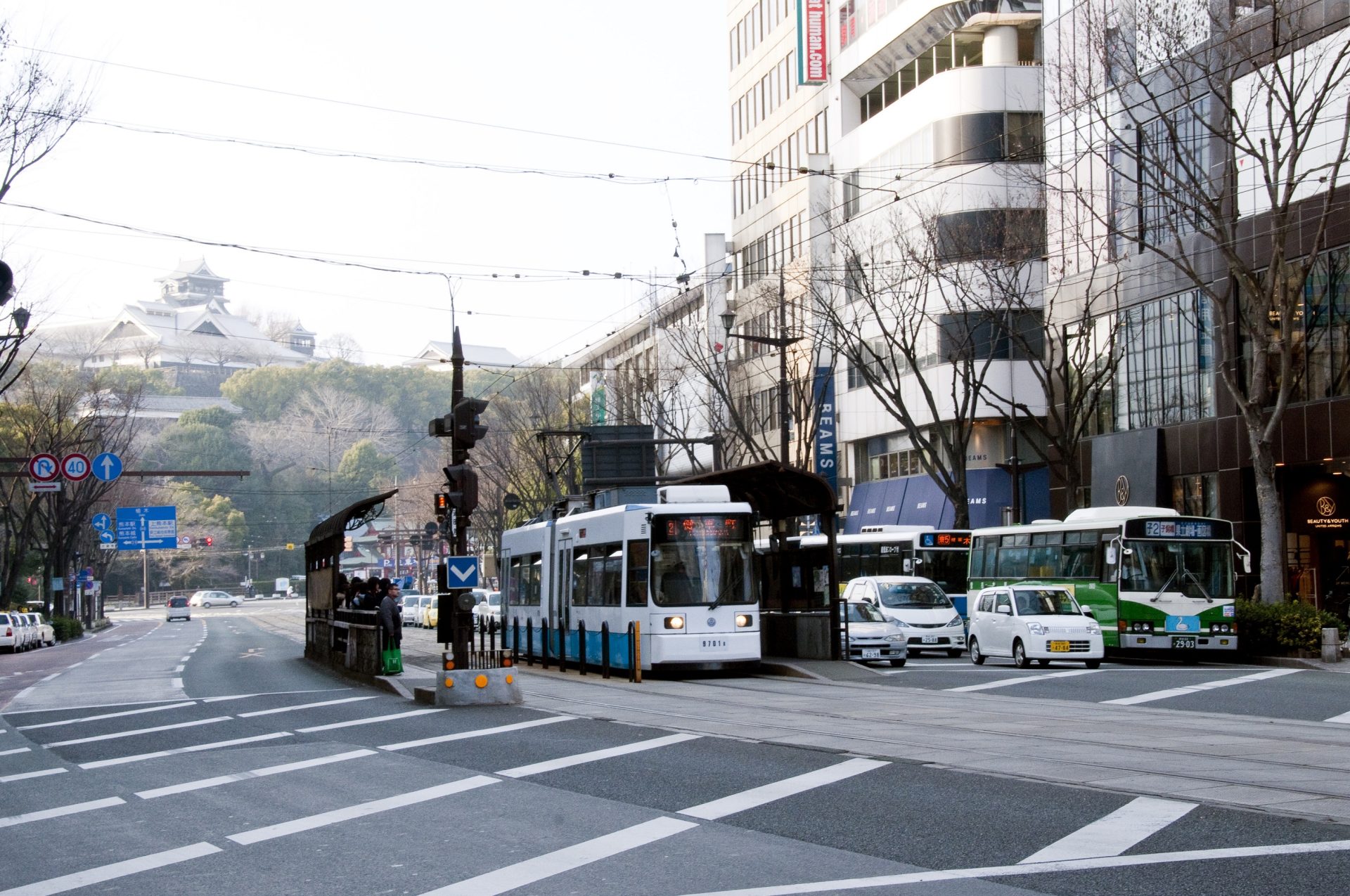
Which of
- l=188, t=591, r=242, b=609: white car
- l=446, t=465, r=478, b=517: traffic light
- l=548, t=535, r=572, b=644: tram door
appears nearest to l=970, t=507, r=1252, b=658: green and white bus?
l=548, t=535, r=572, b=644: tram door

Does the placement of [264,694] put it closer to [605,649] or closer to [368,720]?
[605,649]

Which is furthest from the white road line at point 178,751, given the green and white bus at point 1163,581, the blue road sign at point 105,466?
the blue road sign at point 105,466

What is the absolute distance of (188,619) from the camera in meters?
92.1

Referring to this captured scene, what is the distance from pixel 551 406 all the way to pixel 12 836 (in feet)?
197

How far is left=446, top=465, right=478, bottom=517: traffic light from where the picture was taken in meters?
20.8

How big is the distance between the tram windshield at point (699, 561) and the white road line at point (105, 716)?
25.0 ft

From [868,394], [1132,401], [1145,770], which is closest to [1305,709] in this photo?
[1145,770]

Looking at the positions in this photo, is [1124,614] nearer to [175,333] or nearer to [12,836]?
[12,836]

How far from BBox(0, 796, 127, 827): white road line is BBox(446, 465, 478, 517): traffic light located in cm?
861

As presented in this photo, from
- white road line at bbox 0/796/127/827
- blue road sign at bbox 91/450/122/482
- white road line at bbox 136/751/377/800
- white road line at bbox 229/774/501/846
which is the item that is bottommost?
white road line at bbox 0/796/127/827

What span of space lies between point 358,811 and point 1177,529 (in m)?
22.9

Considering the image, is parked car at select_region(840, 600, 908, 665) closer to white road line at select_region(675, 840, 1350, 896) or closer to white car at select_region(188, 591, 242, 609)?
white road line at select_region(675, 840, 1350, 896)

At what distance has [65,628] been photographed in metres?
63.8

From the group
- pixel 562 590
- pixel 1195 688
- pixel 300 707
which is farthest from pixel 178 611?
pixel 1195 688
